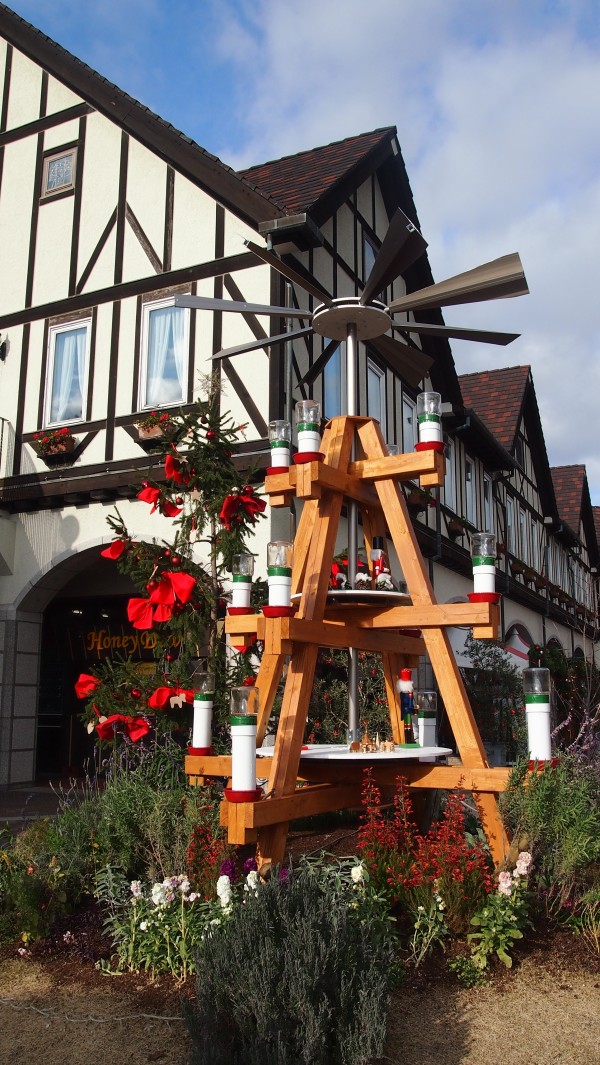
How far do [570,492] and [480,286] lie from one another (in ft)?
90.4

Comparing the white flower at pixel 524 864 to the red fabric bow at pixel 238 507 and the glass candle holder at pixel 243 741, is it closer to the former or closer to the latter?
the glass candle holder at pixel 243 741

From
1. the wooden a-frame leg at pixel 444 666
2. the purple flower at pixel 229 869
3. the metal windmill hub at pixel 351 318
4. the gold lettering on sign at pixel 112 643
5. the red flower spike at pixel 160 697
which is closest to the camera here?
the purple flower at pixel 229 869

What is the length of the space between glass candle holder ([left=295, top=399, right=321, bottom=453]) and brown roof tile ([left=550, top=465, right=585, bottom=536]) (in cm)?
2661

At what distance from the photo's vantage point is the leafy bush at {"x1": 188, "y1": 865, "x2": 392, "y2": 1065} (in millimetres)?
3074

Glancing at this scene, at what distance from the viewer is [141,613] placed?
588 centimetres

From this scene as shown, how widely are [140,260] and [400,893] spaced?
31.5ft

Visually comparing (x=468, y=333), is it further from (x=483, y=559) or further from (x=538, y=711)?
(x=538, y=711)

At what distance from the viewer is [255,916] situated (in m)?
3.49

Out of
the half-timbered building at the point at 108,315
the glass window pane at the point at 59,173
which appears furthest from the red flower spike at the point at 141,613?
the glass window pane at the point at 59,173

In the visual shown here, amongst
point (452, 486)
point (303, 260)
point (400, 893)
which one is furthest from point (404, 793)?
point (452, 486)

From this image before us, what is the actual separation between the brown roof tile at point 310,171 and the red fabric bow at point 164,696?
6686mm

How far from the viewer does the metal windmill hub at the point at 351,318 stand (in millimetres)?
5613

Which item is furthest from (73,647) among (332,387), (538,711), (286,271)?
(538,711)

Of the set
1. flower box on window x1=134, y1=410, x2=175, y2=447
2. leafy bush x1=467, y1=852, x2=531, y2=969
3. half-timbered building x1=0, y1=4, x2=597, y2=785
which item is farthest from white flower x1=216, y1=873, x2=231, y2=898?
flower box on window x1=134, y1=410, x2=175, y2=447
